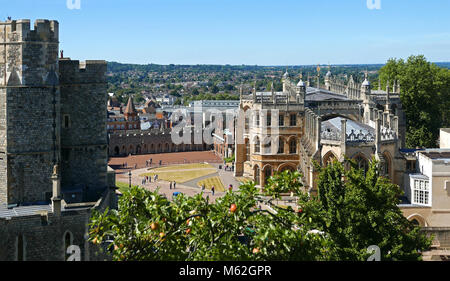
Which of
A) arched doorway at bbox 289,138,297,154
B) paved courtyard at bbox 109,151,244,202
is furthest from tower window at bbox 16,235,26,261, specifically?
arched doorway at bbox 289,138,297,154

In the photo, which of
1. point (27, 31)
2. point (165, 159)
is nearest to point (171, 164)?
point (165, 159)

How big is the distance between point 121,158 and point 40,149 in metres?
72.9

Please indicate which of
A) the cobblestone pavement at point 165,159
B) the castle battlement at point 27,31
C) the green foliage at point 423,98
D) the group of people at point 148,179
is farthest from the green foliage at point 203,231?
the cobblestone pavement at point 165,159

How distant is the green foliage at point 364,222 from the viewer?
24.6m

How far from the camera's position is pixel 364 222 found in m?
25.3

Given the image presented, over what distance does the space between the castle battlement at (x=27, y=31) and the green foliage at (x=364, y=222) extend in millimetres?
16281

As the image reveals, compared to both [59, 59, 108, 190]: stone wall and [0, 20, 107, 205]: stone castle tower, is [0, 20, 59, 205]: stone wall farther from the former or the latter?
[59, 59, 108, 190]: stone wall

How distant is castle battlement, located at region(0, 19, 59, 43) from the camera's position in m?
29.0

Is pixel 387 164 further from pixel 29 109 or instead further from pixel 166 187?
pixel 29 109

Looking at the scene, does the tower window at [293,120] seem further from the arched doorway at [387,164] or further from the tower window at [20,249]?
the tower window at [20,249]

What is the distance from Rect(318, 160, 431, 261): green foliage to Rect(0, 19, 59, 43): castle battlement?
53.4 feet

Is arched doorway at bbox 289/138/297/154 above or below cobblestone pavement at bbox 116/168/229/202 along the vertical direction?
above
